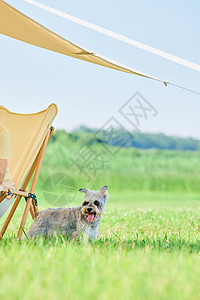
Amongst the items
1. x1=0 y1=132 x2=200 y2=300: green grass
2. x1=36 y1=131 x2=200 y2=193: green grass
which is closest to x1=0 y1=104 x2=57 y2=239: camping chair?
x1=0 y1=132 x2=200 y2=300: green grass

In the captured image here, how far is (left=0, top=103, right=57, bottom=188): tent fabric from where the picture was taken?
11.8ft

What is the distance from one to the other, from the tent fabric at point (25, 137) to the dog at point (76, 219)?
1.25 feet

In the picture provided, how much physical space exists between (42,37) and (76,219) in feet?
5.00

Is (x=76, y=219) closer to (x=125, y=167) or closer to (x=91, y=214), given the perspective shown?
(x=91, y=214)

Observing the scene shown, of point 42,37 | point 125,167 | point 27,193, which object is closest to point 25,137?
point 27,193

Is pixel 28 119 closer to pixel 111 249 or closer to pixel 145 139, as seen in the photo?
pixel 111 249

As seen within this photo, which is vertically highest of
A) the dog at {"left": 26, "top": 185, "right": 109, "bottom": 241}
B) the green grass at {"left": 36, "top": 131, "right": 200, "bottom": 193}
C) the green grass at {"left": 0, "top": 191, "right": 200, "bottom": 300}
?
the green grass at {"left": 36, "top": 131, "right": 200, "bottom": 193}

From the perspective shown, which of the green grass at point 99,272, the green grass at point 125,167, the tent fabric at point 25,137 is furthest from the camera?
the green grass at point 125,167

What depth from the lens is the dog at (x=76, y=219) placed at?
3352mm

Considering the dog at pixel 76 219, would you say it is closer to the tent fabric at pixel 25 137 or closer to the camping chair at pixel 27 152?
the camping chair at pixel 27 152

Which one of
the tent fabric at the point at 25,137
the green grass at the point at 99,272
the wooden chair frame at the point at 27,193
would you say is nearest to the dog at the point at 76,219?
the wooden chair frame at the point at 27,193

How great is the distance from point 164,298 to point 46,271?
681 millimetres

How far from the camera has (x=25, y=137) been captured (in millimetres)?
3863

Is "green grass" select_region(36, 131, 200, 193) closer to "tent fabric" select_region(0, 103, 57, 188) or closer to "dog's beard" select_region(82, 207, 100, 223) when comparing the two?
"tent fabric" select_region(0, 103, 57, 188)
